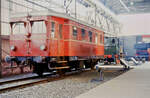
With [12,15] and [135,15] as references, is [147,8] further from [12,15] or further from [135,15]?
[12,15]

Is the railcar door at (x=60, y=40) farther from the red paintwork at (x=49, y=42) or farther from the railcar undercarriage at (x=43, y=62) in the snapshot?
the railcar undercarriage at (x=43, y=62)

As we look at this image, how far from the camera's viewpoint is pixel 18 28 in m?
12.5

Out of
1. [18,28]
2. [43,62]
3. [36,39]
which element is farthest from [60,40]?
[18,28]

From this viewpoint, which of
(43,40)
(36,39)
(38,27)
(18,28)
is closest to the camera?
(43,40)

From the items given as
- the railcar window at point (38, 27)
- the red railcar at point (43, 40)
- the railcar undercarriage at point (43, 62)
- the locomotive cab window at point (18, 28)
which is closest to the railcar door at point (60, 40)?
the red railcar at point (43, 40)

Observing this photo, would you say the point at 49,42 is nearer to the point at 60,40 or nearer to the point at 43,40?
the point at 43,40

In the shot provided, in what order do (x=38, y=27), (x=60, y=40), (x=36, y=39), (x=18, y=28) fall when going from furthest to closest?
(x=60, y=40) → (x=18, y=28) → (x=38, y=27) → (x=36, y=39)

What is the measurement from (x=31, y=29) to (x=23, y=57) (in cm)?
160

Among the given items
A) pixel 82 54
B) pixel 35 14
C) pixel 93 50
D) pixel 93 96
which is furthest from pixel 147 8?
pixel 93 96

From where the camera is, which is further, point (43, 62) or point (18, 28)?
point (18, 28)

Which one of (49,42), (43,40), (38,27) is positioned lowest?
(49,42)

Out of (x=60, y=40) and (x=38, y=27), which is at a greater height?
(x=38, y=27)

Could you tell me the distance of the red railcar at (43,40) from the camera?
466 inches

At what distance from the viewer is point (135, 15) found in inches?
1656
